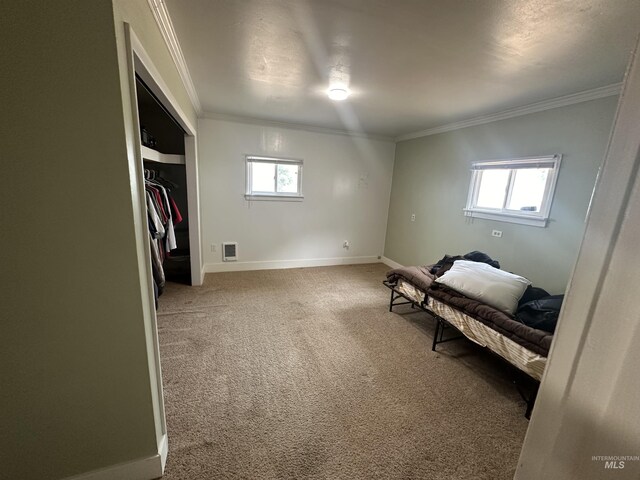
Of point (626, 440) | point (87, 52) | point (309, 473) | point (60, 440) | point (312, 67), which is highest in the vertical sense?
point (312, 67)

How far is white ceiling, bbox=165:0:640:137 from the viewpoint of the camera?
1368mm

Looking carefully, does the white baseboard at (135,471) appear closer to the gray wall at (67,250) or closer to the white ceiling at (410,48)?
the gray wall at (67,250)

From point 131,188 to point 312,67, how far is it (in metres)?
1.77

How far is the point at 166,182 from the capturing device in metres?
3.49

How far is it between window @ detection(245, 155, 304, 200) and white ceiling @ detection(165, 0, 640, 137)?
1.34 m

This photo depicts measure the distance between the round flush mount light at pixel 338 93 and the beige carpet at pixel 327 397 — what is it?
238 cm

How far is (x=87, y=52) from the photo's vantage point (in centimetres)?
90

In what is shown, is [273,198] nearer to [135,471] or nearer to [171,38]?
[171,38]

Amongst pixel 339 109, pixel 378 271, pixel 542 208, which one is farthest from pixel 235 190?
pixel 542 208

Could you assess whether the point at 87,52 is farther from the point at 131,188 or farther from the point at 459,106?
the point at 459,106

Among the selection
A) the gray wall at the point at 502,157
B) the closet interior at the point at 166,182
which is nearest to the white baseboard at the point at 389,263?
the gray wall at the point at 502,157

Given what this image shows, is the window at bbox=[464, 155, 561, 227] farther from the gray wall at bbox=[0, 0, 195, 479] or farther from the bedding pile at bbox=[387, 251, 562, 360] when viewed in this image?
the gray wall at bbox=[0, 0, 195, 479]

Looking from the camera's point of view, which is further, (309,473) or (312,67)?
(312,67)

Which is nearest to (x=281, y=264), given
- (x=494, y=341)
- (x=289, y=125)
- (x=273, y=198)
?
(x=273, y=198)
